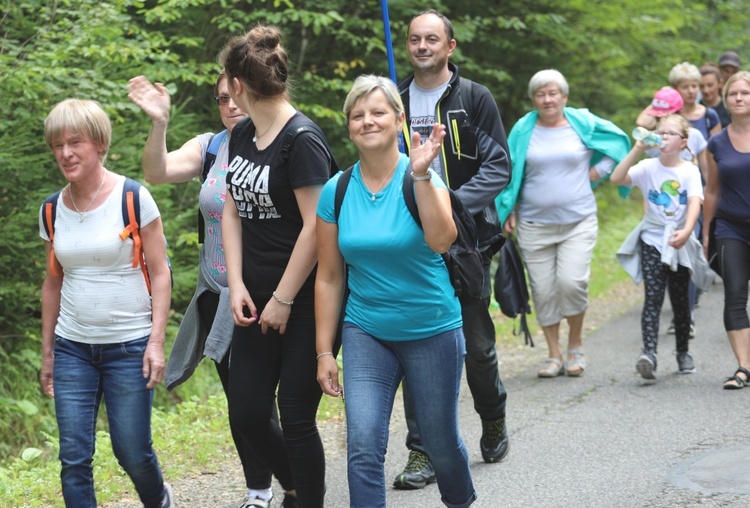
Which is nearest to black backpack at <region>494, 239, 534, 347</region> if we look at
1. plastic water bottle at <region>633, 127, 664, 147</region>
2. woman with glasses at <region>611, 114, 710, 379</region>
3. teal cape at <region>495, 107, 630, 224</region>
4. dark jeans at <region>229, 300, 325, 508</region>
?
teal cape at <region>495, 107, 630, 224</region>

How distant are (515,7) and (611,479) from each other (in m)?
9.97

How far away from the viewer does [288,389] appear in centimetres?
421

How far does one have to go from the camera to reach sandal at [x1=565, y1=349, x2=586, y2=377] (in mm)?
8062

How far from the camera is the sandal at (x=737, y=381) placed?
284 inches

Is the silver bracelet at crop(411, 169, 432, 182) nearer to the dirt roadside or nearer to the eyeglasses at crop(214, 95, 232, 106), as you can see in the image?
the eyeglasses at crop(214, 95, 232, 106)

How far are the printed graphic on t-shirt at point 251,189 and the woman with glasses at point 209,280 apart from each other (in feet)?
1.35

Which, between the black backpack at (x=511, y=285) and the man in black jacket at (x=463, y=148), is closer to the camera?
the man in black jacket at (x=463, y=148)

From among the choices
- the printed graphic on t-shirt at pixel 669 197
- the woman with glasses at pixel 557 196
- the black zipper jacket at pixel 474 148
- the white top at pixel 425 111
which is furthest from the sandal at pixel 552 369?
the white top at pixel 425 111

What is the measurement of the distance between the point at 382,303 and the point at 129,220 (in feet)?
3.72

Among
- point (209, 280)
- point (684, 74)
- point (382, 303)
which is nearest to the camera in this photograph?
point (382, 303)

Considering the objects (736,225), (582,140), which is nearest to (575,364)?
(736,225)

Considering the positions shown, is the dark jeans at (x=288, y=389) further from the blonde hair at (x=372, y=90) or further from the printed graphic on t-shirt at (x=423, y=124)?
the printed graphic on t-shirt at (x=423, y=124)

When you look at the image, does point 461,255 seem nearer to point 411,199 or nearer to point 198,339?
point 411,199

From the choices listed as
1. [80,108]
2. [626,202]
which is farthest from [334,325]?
[626,202]
